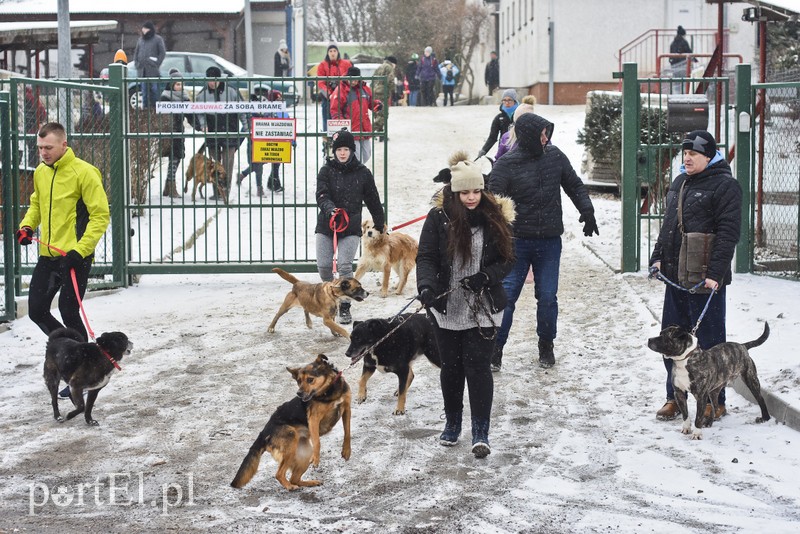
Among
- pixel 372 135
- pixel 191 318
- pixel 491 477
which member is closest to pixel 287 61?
pixel 372 135

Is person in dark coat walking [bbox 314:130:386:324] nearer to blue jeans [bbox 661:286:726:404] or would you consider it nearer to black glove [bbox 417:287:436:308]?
blue jeans [bbox 661:286:726:404]

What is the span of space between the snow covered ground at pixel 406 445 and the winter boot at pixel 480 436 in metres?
0.09

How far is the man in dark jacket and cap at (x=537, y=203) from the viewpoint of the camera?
845 centimetres

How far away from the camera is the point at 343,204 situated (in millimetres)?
10430

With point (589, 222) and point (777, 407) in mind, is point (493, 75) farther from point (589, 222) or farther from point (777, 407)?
point (777, 407)

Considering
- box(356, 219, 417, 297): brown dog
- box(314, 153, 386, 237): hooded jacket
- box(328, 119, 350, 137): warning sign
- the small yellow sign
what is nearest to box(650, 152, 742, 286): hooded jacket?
box(314, 153, 386, 237): hooded jacket

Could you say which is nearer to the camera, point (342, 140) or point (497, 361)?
point (497, 361)

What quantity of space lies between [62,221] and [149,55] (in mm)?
14967

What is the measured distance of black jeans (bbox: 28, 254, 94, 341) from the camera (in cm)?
780

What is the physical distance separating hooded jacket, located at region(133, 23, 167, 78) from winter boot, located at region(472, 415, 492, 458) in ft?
55.5

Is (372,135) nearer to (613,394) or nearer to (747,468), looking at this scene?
(613,394)

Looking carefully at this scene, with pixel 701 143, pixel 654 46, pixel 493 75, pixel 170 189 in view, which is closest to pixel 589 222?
pixel 701 143

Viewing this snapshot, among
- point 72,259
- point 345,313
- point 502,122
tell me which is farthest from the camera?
point 502,122

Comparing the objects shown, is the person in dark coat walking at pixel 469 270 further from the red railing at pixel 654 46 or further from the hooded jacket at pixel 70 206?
the red railing at pixel 654 46
